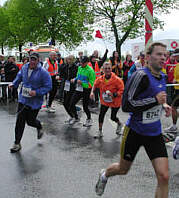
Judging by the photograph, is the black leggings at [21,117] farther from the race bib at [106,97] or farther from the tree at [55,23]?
the tree at [55,23]

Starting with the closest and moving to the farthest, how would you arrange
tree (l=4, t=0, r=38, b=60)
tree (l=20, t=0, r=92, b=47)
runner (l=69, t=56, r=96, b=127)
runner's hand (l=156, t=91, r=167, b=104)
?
runner's hand (l=156, t=91, r=167, b=104)
runner (l=69, t=56, r=96, b=127)
tree (l=20, t=0, r=92, b=47)
tree (l=4, t=0, r=38, b=60)

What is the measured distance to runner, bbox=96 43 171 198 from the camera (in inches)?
136

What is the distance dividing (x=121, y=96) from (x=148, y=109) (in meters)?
4.13

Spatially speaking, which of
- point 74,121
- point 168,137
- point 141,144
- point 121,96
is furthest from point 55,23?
point 141,144

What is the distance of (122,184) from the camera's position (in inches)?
179

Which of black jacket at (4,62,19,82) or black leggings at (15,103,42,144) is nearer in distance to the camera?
black leggings at (15,103,42,144)

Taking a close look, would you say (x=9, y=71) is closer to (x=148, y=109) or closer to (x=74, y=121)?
(x=74, y=121)

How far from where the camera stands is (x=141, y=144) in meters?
3.67

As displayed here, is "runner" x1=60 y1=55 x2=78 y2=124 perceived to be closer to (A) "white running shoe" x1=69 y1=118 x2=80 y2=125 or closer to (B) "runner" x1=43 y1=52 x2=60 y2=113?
(A) "white running shoe" x1=69 y1=118 x2=80 y2=125

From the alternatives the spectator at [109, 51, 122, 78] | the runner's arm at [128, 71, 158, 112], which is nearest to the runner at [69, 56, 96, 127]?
the spectator at [109, 51, 122, 78]

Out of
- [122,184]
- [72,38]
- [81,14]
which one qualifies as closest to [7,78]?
[122,184]

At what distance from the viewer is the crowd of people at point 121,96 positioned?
348 cm

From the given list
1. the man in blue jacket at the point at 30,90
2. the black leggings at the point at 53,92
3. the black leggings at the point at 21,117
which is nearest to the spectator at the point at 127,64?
the black leggings at the point at 53,92

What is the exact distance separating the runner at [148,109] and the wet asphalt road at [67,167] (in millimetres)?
874
